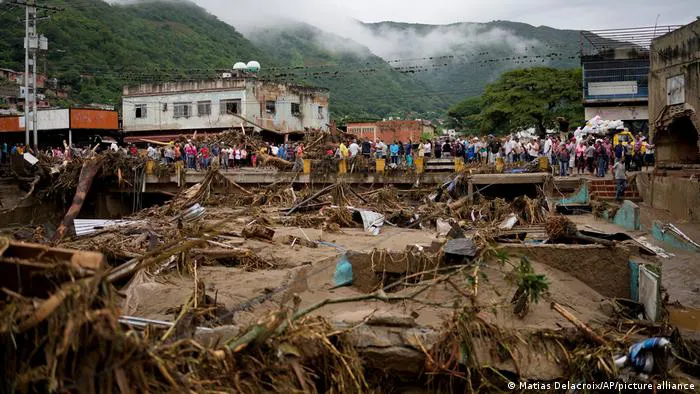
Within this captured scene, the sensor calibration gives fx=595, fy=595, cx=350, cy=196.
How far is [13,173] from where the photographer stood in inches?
933

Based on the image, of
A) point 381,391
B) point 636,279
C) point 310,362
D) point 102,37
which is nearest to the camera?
point 310,362

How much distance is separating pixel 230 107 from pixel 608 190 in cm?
2657

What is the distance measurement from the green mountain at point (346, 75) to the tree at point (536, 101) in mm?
21352

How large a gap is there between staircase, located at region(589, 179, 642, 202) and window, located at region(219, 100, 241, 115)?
25440mm

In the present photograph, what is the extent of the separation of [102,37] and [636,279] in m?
60.6

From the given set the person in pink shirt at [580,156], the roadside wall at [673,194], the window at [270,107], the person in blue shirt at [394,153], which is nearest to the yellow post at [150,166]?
A: the person in blue shirt at [394,153]

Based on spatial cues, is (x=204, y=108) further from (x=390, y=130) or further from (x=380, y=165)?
(x=380, y=165)

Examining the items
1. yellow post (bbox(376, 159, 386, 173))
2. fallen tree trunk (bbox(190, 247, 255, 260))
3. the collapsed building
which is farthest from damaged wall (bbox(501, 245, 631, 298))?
the collapsed building

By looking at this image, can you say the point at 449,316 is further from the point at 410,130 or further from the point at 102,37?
the point at 102,37

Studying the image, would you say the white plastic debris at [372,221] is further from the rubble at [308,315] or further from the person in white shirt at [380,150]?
the person in white shirt at [380,150]

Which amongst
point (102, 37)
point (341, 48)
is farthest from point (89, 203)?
point (341, 48)

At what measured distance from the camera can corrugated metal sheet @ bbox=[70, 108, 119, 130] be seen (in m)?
36.8

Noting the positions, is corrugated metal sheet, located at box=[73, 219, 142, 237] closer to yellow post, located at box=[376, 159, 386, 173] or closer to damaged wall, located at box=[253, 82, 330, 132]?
yellow post, located at box=[376, 159, 386, 173]

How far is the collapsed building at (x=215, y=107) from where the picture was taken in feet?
127
